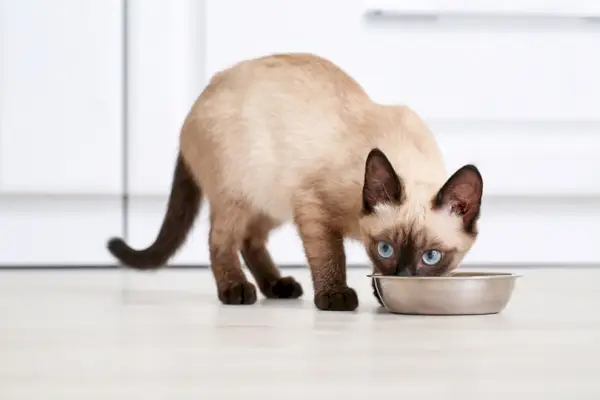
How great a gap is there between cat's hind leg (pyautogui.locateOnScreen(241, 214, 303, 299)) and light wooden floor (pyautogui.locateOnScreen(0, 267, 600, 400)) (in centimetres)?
7

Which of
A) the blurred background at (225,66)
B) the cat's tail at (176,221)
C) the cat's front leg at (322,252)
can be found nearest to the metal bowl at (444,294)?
the cat's front leg at (322,252)

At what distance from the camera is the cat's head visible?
1633 mm

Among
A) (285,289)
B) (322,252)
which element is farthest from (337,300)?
(285,289)

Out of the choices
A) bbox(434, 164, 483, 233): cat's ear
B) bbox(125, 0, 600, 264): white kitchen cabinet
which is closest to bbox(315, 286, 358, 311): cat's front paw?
bbox(434, 164, 483, 233): cat's ear

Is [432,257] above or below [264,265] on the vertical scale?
above

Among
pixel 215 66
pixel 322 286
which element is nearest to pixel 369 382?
pixel 322 286

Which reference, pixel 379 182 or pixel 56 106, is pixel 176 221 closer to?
pixel 379 182

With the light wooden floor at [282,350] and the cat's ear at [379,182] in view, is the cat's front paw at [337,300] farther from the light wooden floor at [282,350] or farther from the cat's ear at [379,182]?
the cat's ear at [379,182]

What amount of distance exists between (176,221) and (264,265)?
21 cm

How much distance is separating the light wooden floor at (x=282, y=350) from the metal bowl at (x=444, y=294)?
1.2 inches

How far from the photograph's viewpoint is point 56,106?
113 inches

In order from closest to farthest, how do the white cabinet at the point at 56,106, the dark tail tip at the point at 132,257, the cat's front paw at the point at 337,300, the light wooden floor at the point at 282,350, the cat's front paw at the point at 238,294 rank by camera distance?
the light wooden floor at the point at 282,350 < the cat's front paw at the point at 337,300 < the cat's front paw at the point at 238,294 < the dark tail tip at the point at 132,257 < the white cabinet at the point at 56,106

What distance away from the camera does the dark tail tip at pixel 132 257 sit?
220 centimetres

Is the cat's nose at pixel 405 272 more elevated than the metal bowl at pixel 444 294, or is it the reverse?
the cat's nose at pixel 405 272
